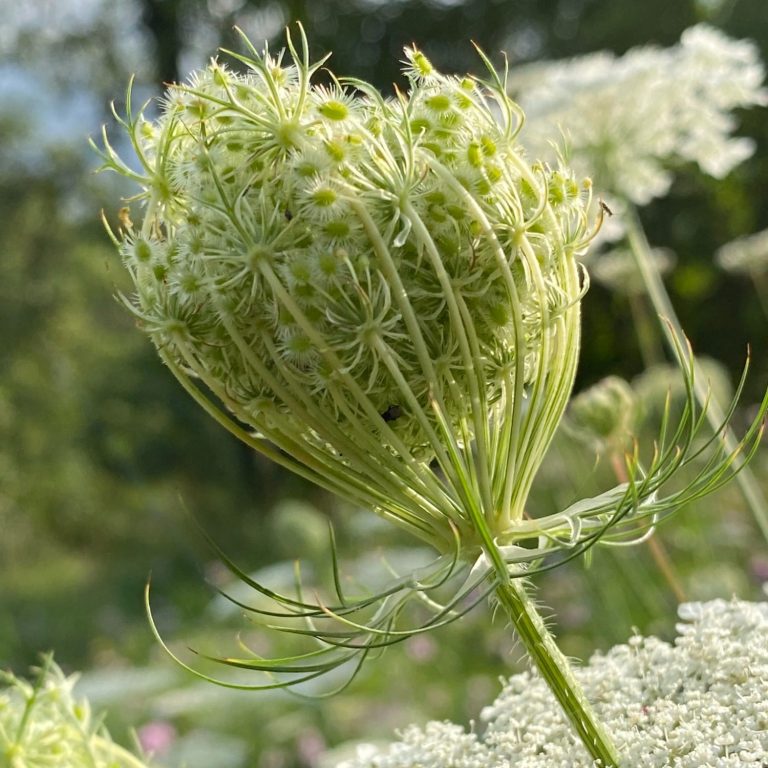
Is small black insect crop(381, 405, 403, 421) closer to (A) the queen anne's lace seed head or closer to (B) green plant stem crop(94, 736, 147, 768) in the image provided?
(A) the queen anne's lace seed head

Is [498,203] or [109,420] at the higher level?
[109,420]

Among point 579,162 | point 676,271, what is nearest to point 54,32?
point 676,271

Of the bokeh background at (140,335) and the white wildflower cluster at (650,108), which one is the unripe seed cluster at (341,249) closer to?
the white wildflower cluster at (650,108)

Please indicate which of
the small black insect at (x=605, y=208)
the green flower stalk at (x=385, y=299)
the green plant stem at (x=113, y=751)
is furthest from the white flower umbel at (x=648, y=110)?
the green plant stem at (x=113, y=751)

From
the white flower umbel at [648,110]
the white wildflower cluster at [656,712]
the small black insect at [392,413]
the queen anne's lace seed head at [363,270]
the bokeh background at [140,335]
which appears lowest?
the white wildflower cluster at [656,712]

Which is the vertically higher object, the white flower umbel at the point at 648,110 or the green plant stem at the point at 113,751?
the white flower umbel at the point at 648,110

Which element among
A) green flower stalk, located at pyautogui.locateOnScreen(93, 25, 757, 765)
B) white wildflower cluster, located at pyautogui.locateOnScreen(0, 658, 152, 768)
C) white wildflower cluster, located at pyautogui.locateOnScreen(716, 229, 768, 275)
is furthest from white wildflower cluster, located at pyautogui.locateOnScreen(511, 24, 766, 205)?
white wildflower cluster, located at pyautogui.locateOnScreen(716, 229, 768, 275)

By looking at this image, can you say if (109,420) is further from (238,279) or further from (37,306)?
(238,279)
